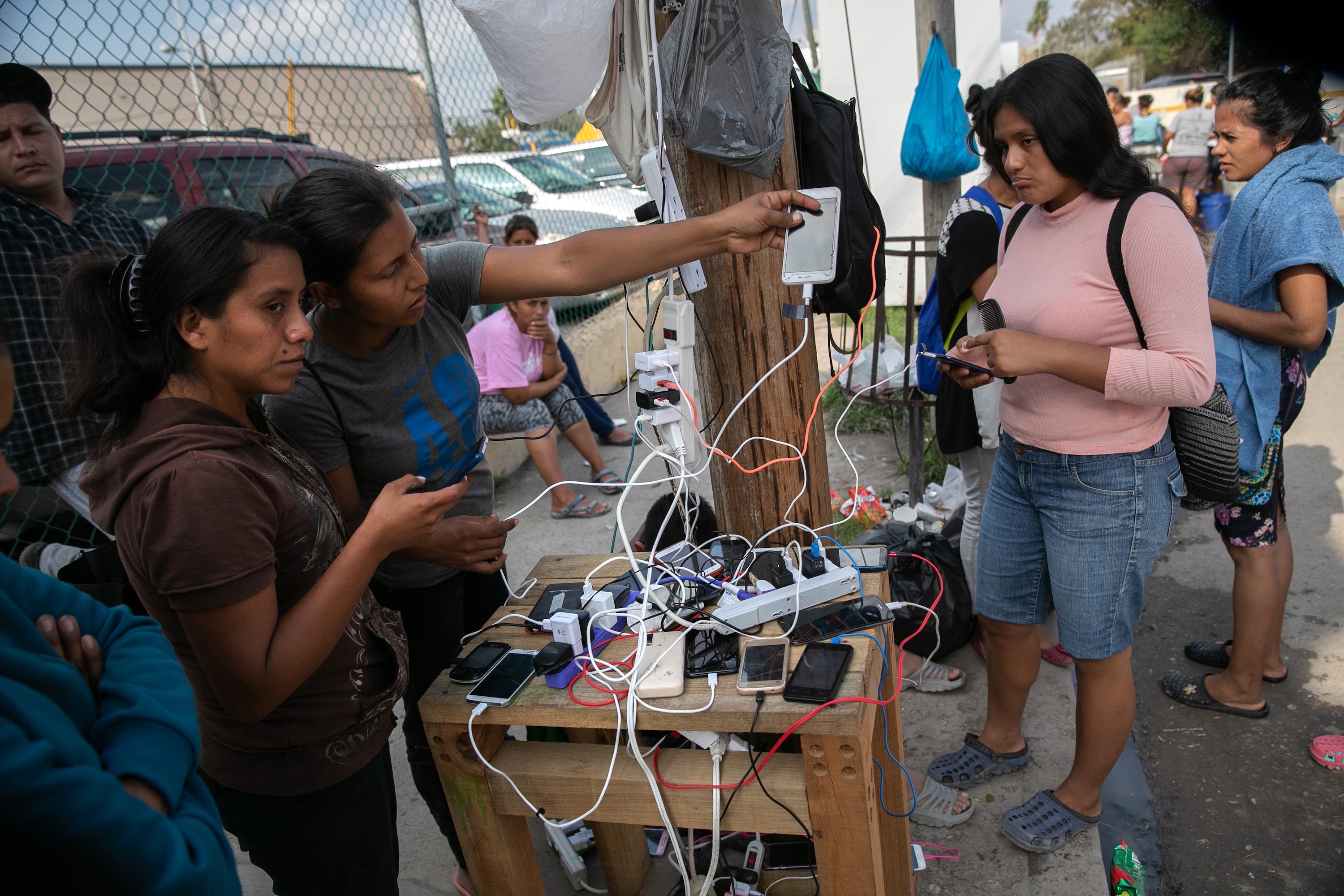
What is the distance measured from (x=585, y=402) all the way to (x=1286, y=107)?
4.03 m

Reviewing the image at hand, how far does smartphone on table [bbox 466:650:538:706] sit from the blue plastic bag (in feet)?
12.6

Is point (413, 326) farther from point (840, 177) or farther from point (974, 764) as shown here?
point (974, 764)

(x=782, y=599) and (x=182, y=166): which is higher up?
(x=182, y=166)

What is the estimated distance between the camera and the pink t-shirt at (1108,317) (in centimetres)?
171

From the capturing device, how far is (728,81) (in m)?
1.69

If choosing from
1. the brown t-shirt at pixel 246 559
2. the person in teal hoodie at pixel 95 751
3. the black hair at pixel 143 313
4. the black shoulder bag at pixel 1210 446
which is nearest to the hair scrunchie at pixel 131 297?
the black hair at pixel 143 313

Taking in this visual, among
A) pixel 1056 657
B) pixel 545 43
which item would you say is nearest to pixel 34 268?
pixel 545 43

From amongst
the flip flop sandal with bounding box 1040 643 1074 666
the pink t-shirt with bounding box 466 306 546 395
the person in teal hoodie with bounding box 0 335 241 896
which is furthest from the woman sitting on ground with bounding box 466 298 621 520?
the person in teal hoodie with bounding box 0 335 241 896

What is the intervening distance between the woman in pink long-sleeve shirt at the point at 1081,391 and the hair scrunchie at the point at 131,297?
5.37 ft

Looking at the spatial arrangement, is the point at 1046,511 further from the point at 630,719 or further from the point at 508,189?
the point at 508,189

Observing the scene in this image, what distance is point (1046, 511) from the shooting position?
2035 mm

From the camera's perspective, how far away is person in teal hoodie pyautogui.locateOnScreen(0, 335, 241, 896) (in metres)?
0.72

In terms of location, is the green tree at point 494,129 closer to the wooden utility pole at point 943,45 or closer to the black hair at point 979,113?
the wooden utility pole at point 943,45

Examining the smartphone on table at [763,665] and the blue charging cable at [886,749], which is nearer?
the smartphone on table at [763,665]
